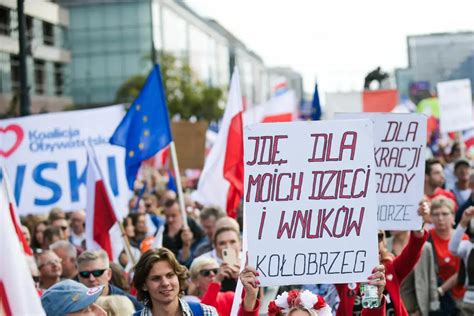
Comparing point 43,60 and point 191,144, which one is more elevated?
point 43,60

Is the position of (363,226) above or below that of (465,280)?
above

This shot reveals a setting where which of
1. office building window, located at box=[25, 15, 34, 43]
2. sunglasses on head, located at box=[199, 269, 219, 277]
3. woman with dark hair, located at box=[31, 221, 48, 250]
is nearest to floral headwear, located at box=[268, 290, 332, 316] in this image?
sunglasses on head, located at box=[199, 269, 219, 277]

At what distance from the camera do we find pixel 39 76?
58656 millimetres

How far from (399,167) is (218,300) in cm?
153

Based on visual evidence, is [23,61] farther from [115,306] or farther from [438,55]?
[438,55]

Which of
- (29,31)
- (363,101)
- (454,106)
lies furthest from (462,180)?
(29,31)

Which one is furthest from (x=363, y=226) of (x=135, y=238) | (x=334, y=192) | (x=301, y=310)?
(x=135, y=238)

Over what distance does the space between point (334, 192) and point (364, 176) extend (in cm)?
17

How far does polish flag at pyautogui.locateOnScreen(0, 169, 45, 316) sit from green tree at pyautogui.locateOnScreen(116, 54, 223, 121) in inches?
1976

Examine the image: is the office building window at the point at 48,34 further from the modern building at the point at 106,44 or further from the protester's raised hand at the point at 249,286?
the protester's raised hand at the point at 249,286

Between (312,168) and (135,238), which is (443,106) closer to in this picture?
(135,238)

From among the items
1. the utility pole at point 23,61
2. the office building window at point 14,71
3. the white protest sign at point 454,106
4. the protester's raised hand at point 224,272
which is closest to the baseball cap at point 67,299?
the protester's raised hand at point 224,272

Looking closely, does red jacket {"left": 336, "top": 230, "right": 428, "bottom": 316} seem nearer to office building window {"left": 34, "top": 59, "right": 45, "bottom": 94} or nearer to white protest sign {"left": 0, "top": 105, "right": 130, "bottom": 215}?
white protest sign {"left": 0, "top": 105, "right": 130, "bottom": 215}

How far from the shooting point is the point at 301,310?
5.54 meters
